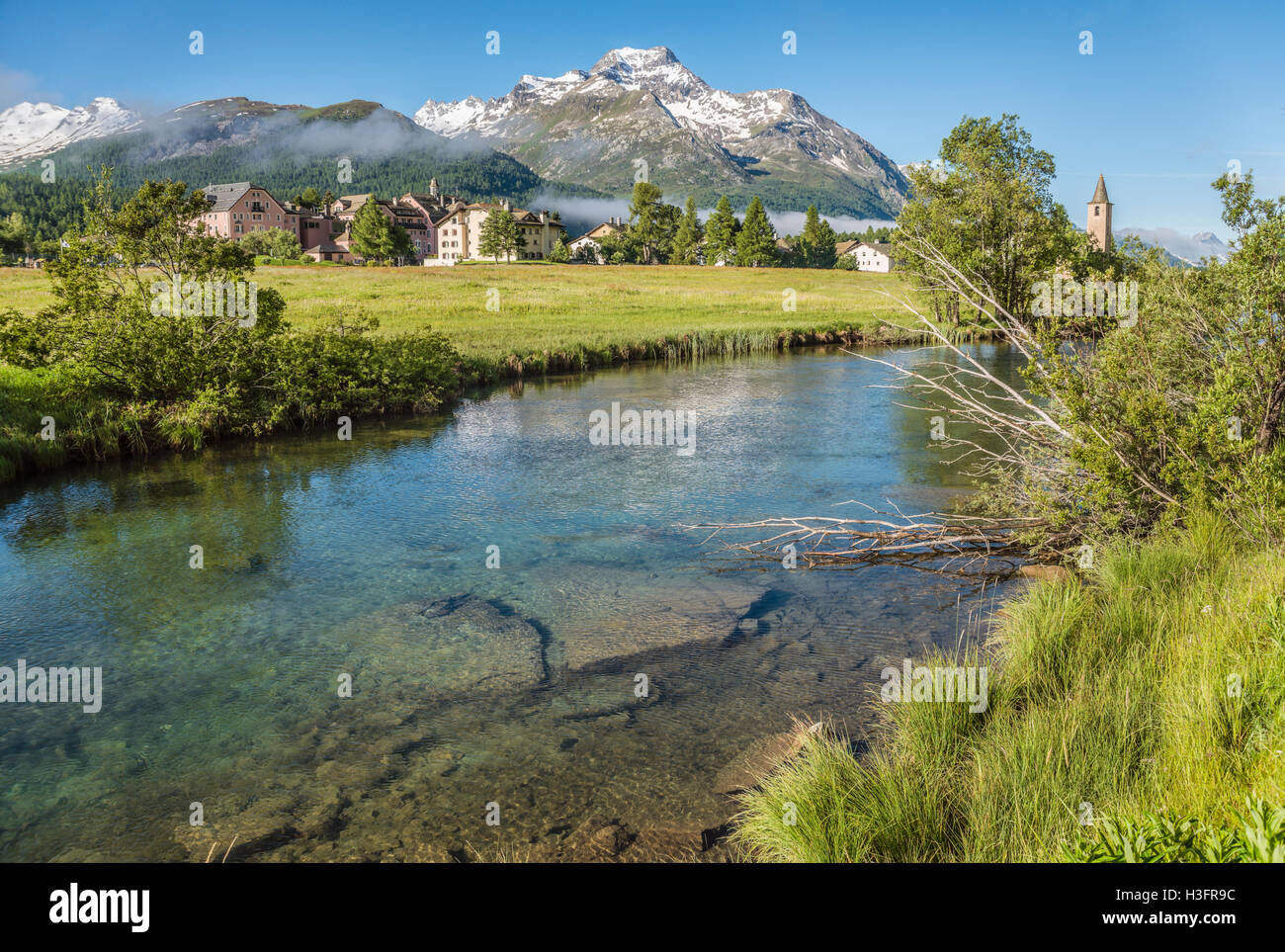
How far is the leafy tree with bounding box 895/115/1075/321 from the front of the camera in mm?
24656

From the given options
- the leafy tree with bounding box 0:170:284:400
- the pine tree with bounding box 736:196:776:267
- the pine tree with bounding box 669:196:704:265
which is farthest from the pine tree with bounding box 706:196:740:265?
the leafy tree with bounding box 0:170:284:400

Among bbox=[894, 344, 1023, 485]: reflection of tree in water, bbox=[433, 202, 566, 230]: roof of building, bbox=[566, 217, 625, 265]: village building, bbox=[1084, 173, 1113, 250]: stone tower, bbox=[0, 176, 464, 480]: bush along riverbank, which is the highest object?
bbox=[433, 202, 566, 230]: roof of building

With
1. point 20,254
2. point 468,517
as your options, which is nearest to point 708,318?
point 468,517

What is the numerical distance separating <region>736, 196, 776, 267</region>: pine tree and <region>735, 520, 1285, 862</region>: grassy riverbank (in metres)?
121

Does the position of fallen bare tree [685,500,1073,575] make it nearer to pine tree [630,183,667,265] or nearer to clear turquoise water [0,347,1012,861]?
clear turquoise water [0,347,1012,861]

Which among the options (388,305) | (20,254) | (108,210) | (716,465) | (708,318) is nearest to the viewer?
(716,465)

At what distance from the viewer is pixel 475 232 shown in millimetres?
149375

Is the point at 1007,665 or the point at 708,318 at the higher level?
the point at 708,318

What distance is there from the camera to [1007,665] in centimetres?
748

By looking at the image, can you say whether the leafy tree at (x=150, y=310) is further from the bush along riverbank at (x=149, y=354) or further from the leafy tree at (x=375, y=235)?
the leafy tree at (x=375, y=235)

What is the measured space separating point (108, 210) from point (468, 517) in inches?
488

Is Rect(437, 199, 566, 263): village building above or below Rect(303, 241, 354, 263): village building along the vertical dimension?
above

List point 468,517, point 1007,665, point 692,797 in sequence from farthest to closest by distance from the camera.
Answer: point 468,517, point 1007,665, point 692,797
